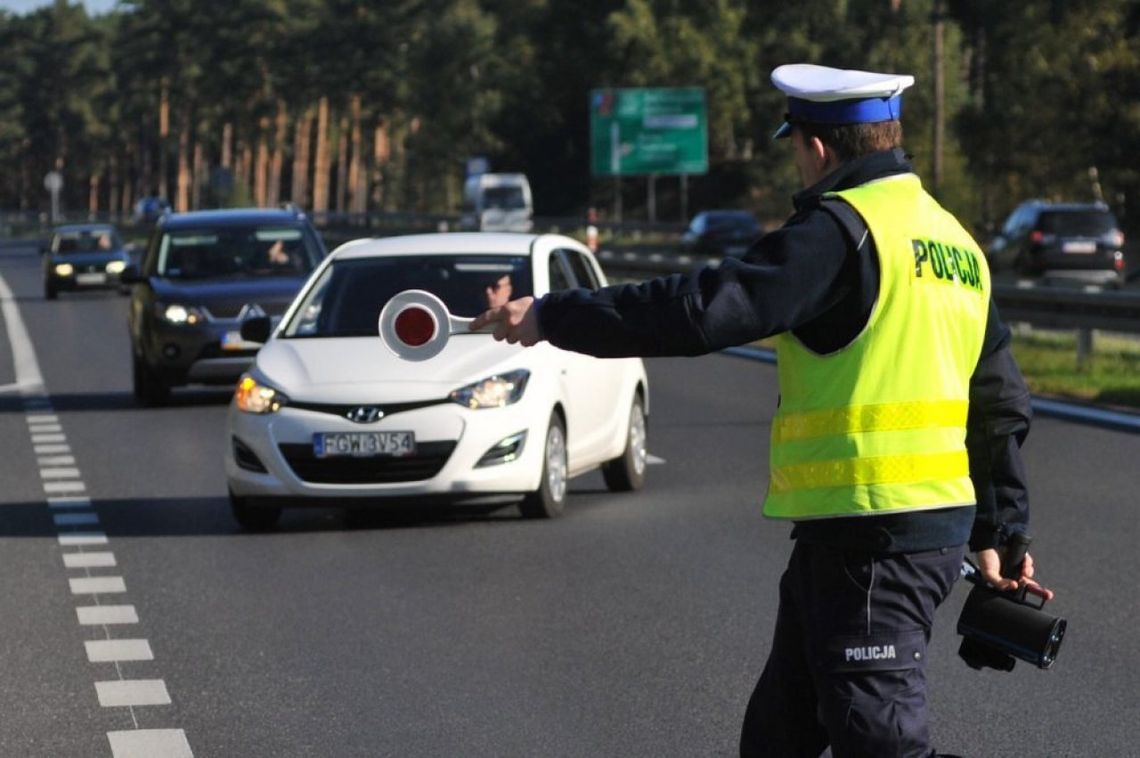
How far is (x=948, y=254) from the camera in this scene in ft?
16.0

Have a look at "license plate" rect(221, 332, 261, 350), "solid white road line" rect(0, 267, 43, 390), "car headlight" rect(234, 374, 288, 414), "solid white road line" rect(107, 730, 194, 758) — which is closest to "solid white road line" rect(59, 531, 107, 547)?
"car headlight" rect(234, 374, 288, 414)

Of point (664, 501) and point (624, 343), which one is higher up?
point (624, 343)

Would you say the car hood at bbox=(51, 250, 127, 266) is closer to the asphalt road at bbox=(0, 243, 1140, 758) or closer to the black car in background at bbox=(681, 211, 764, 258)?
the black car in background at bbox=(681, 211, 764, 258)

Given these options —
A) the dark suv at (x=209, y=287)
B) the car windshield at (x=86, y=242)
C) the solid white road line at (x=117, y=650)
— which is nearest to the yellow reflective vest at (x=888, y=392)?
the solid white road line at (x=117, y=650)

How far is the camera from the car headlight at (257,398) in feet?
42.9

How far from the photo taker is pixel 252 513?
1327 cm

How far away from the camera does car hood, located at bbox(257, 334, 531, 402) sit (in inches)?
510

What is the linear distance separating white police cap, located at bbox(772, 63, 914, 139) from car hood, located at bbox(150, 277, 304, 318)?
16.9 m

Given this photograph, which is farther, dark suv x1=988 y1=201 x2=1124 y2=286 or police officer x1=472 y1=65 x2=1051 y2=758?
dark suv x1=988 y1=201 x2=1124 y2=286

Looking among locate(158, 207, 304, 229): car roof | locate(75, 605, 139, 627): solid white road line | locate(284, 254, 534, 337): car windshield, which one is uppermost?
locate(284, 254, 534, 337): car windshield

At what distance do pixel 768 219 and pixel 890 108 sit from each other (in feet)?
278

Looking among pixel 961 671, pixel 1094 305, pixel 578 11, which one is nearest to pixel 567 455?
pixel 961 671

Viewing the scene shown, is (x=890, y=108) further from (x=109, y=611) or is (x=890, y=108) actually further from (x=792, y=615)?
(x=109, y=611)

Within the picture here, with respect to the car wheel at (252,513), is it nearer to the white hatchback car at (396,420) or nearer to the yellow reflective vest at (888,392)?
the white hatchback car at (396,420)
